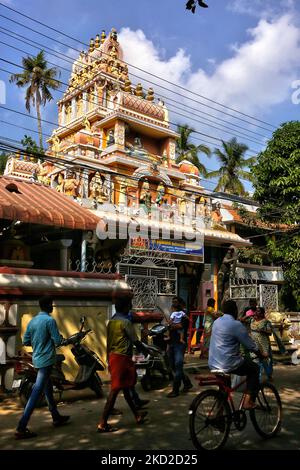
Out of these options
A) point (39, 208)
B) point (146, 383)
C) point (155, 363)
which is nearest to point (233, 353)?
point (155, 363)

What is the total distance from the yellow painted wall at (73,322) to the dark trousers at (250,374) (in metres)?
4.21

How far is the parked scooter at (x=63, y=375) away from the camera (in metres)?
6.48

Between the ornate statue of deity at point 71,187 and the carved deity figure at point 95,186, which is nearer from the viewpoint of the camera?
the ornate statue of deity at point 71,187

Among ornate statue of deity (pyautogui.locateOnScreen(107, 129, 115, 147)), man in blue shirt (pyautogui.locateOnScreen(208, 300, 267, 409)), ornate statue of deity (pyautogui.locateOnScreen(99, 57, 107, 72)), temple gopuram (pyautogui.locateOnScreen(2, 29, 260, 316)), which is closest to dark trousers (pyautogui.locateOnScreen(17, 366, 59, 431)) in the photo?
man in blue shirt (pyautogui.locateOnScreen(208, 300, 267, 409))

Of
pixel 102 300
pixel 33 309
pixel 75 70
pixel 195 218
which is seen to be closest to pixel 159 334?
pixel 102 300

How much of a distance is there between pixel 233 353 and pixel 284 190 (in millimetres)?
13873

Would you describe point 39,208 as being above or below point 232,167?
below

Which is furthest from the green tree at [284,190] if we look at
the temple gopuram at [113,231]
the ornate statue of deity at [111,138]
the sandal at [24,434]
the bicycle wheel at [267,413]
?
the sandal at [24,434]

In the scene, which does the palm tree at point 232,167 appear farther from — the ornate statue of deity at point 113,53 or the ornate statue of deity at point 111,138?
the ornate statue of deity at point 111,138

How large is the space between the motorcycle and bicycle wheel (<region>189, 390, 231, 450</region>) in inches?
133

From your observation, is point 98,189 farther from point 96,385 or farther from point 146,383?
point 96,385

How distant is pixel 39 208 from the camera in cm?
974

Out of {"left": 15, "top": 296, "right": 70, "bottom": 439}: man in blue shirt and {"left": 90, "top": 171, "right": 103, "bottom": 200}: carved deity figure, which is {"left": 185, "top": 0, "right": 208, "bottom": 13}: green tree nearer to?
{"left": 15, "top": 296, "right": 70, "bottom": 439}: man in blue shirt
